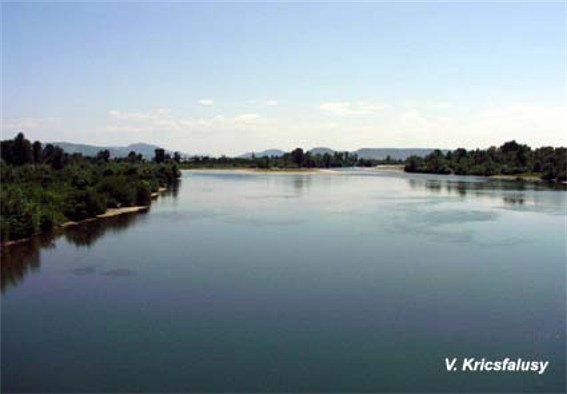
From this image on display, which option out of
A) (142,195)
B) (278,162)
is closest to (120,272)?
(142,195)

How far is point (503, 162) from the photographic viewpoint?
328 ft

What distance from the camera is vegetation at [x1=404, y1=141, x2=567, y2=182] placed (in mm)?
80250

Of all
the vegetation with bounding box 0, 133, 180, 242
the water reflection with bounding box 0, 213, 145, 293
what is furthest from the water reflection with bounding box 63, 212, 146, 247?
the vegetation with bounding box 0, 133, 180, 242

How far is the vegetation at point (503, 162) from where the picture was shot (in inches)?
3159

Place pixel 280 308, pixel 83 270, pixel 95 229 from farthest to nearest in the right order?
pixel 95 229, pixel 83 270, pixel 280 308

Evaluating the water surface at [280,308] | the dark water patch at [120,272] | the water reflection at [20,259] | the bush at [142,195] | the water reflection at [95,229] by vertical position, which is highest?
the bush at [142,195]

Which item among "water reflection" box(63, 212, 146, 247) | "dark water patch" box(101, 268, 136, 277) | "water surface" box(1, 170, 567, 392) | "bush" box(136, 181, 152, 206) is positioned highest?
"bush" box(136, 181, 152, 206)

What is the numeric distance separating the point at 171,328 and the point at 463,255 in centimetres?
1332

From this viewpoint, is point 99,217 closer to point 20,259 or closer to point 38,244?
point 38,244

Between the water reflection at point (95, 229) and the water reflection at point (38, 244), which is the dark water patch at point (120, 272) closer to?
the water reflection at point (38, 244)

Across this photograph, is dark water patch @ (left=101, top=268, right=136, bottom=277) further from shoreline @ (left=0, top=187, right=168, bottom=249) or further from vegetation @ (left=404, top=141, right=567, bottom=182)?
vegetation @ (left=404, top=141, right=567, bottom=182)

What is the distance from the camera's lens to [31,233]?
26.4m

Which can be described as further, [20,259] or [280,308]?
[20,259]

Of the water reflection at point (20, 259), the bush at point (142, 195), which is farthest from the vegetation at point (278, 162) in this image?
the water reflection at point (20, 259)
